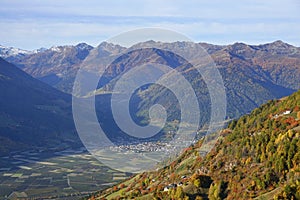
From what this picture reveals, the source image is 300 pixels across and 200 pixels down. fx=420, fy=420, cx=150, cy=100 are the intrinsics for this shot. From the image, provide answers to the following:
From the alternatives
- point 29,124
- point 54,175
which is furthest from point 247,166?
point 29,124

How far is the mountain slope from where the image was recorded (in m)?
35.2

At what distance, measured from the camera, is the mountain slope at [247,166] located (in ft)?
115

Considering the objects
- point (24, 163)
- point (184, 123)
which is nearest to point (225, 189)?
point (24, 163)

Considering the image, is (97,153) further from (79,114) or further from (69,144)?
(79,114)

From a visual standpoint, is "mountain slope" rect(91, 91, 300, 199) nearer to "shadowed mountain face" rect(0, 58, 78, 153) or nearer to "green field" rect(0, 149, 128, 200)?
"green field" rect(0, 149, 128, 200)

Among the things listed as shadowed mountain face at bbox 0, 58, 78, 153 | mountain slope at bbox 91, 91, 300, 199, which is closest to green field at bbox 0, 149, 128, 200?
shadowed mountain face at bbox 0, 58, 78, 153

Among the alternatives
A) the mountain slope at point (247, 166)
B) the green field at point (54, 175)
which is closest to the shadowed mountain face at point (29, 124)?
the green field at point (54, 175)

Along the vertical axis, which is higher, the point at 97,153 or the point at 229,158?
the point at 229,158

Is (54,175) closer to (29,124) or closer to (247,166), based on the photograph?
(247,166)

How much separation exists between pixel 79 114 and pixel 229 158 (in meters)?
159

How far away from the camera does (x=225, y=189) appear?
38469 millimetres

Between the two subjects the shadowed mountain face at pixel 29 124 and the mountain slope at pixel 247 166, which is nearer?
the mountain slope at pixel 247 166

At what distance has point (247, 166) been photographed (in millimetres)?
40562

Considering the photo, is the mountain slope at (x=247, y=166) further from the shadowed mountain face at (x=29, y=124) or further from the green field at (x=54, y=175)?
the shadowed mountain face at (x=29, y=124)
